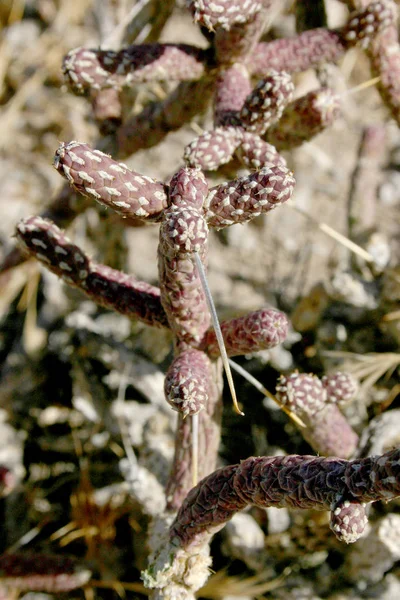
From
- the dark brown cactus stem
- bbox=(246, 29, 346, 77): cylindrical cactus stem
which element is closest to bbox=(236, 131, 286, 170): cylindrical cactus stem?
bbox=(246, 29, 346, 77): cylindrical cactus stem

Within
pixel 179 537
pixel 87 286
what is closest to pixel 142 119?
pixel 87 286

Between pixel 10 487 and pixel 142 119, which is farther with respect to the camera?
pixel 10 487

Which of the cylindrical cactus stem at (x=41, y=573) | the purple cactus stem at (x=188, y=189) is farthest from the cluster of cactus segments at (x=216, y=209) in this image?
the cylindrical cactus stem at (x=41, y=573)

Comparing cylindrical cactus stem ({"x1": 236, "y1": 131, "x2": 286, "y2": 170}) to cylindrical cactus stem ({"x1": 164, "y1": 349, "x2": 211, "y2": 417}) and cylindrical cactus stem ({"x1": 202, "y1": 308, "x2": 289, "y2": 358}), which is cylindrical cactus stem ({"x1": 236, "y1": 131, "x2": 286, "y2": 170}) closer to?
cylindrical cactus stem ({"x1": 202, "y1": 308, "x2": 289, "y2": 358})

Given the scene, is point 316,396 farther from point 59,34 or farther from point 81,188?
point 59,34

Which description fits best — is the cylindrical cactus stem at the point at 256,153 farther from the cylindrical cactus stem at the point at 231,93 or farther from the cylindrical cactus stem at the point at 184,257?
the cylindrical cactus stem at the point at 184,257

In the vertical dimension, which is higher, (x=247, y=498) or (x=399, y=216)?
(x=247, y=498)
